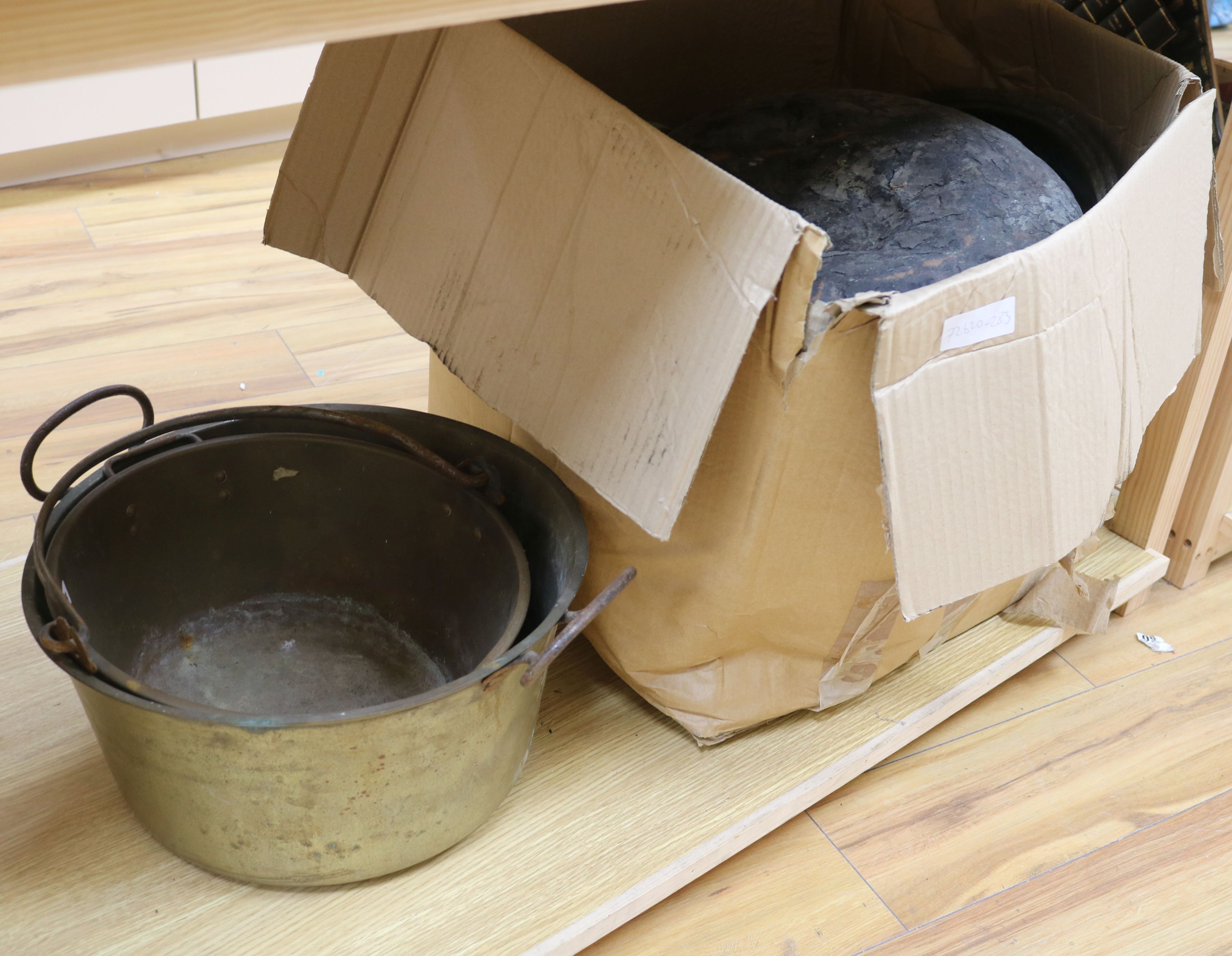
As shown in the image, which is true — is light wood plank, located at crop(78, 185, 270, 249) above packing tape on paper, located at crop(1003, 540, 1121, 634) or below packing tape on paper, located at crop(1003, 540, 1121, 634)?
below

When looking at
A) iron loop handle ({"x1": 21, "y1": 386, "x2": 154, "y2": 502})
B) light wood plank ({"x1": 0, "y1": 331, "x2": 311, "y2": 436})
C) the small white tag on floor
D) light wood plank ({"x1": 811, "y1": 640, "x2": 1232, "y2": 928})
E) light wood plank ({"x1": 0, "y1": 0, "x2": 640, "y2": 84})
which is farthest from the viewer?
light wood plank ({"x1": 0, "y1": 331, "x2": 311, "y2": 436})

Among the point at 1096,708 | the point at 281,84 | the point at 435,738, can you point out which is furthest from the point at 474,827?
the point at 281,84

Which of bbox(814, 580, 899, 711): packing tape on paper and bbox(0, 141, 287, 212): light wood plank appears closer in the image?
bbox(814, 580, 899, 711): packing tape on paper

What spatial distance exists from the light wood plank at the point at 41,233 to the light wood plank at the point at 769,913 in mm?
1287

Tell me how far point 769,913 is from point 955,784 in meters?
0.20

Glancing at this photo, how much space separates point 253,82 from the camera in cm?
186

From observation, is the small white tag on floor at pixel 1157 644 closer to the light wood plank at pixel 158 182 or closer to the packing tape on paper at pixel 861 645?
the packing tape on paper at pixel 861 645

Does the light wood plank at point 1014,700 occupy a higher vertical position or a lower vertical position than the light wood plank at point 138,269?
lower

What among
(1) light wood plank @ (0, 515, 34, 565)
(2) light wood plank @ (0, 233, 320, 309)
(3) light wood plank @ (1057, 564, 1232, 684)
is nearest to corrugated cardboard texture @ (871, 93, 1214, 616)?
(3) light wood plank @ (1057, 564, 1232, 684)

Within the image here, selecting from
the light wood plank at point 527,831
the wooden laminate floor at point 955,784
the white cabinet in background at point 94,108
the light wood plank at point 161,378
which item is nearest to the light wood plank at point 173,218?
the white cabinet in background at point 94,108

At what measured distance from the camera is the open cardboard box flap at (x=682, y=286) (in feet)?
1.98

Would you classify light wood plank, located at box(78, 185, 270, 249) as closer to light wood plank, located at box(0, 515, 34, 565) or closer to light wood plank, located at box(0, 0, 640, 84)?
light wood plank, located at box(0, 515, 34, 565)

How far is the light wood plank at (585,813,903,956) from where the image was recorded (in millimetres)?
764

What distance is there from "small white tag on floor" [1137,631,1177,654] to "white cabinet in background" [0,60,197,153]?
4.75ft
